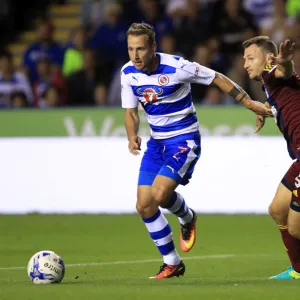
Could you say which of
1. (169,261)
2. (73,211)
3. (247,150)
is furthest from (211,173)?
(169,261)

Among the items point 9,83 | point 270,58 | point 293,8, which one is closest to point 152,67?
point 270,58

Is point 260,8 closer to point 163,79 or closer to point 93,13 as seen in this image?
point 93,13

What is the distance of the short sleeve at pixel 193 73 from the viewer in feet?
30.5

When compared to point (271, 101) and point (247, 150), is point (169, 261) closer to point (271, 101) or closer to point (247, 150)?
point (271, 101)

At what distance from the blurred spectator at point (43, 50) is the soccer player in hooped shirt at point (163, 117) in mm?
9830

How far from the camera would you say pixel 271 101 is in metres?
8.48

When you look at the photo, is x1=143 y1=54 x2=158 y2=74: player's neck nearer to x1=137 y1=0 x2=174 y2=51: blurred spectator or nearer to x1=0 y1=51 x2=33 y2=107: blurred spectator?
x1=0 y1=51 x2=33 y2=107: blurred spectator

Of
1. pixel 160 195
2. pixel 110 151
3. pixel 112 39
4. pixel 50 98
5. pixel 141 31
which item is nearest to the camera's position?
pixel 160 195

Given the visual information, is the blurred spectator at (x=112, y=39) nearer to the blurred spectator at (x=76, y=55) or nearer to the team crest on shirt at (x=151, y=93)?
the blurred spectator at (x=76, y=55)

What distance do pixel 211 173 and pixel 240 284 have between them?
25.1 feet

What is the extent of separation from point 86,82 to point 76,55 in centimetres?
107

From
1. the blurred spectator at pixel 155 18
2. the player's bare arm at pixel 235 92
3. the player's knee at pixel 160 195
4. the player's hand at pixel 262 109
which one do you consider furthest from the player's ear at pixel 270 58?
the blurred spectator at pixel 155 18

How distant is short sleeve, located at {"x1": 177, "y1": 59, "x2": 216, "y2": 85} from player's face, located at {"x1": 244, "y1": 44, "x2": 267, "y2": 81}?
0.78 meters

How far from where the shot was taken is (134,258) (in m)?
11.0
